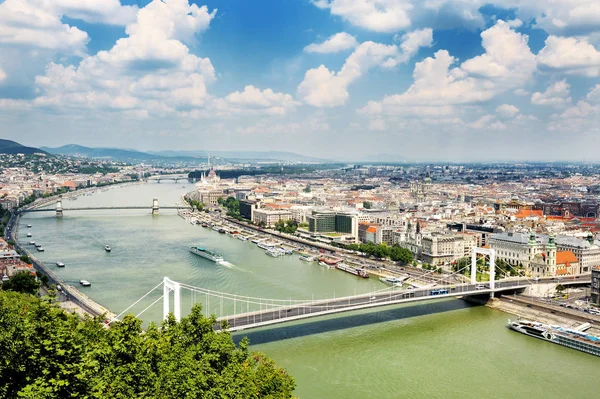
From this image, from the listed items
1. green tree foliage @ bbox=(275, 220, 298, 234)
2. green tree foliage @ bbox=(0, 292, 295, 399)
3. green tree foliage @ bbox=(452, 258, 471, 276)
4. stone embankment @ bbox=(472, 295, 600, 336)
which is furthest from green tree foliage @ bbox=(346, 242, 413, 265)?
green tree foliage @ bbox=(0, 292, 295, 399)

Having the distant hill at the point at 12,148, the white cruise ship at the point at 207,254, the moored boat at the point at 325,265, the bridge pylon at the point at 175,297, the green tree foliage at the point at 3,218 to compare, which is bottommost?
the moored boat at the point at 325,265

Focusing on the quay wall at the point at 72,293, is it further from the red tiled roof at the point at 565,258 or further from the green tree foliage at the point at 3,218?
the red tiled roof at the point at 565,258

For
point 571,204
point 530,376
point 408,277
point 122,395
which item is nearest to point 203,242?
point 408,277

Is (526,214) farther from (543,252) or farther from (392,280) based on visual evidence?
(392,280)

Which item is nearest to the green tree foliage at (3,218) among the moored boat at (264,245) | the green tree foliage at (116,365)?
the moored boat at (264,245)

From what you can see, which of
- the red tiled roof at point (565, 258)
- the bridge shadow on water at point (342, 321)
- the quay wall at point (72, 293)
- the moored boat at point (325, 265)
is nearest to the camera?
the bridge shadow on water at point (342, 321)

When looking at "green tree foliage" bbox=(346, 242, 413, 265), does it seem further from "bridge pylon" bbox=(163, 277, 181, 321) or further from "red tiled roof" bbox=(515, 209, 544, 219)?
"red tiled roof" bbox=(515, 209, 544, 219)

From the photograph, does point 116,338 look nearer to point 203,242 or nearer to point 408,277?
point 408,277

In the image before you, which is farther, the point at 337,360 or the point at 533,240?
the point at 533,240
